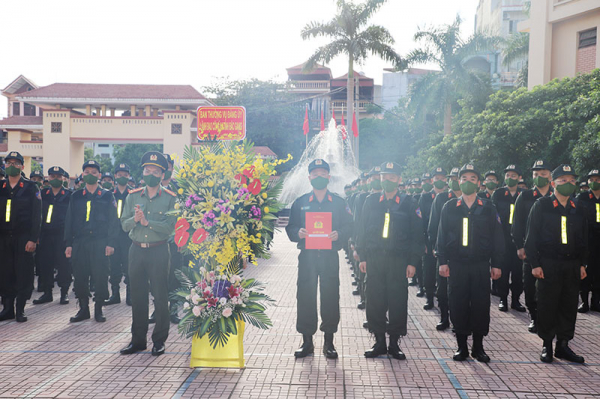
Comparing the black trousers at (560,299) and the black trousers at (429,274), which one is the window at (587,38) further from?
the black trousers at (560,299)

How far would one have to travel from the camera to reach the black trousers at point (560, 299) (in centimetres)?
668

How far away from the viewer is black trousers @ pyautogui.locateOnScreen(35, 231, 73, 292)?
10.2m

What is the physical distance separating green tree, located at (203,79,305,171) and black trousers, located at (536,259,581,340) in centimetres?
4560

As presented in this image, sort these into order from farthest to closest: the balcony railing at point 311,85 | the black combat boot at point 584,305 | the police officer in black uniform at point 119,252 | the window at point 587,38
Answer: the balcony railing at point 311,85
the window at point 587,38
the police officer in black uniform at point 119,252
the black combat boot at point 584,305

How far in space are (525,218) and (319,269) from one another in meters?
3.64

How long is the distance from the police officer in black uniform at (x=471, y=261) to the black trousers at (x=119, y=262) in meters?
6.17

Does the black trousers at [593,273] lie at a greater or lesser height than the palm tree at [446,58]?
lesser

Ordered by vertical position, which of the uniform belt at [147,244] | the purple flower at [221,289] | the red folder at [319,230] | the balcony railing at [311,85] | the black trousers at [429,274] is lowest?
the black trousers at [429,274]

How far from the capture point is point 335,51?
32750 mm

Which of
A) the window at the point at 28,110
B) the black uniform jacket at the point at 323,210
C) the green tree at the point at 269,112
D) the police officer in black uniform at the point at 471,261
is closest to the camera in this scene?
the police officer in black uniform at the point at 471,261

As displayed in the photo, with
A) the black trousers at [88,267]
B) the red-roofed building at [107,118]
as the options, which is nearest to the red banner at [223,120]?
the black trousers at [88,267]

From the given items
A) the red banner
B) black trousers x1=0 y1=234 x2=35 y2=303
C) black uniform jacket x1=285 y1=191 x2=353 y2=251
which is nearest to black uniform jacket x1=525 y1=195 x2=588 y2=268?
black uniform jacket x1=285 y1=191 x2=353 y2=251

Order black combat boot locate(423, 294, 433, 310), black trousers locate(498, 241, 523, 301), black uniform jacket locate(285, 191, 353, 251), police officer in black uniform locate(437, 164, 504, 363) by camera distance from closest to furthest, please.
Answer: police officer in black uniform locate(437, 164, 504, 363) → black uniform jacket locate(285, 191, 353, 251) → black trousers locate(498, 241, 523, 301) → black combat boot locate(423, 294, 433, 310)

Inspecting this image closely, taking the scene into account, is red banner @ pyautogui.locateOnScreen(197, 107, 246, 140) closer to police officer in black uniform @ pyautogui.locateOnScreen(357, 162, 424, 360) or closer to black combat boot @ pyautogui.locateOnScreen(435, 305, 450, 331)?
black combat boot @ pyautogui.locateOnScreen(435, 305, 450, 331)
